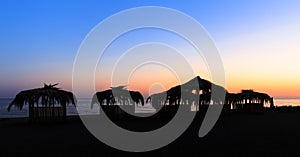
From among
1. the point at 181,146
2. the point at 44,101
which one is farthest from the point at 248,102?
the point at 181,146

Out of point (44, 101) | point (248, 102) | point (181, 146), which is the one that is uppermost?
point (44, 101)

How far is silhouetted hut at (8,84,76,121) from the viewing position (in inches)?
830

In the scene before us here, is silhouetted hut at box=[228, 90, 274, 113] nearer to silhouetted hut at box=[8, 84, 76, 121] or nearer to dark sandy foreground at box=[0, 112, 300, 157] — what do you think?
silhouetted hut at box=[8, 84, 76, 121]

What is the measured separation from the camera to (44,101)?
2158 centimetres

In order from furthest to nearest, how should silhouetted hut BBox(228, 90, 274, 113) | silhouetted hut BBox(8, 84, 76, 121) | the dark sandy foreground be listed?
1. silhouetted hut BBox(228, 90, 274, 113)
2. silhouetted hut BBox(8, 84, 76, 121)
3. the dark sandy foreground

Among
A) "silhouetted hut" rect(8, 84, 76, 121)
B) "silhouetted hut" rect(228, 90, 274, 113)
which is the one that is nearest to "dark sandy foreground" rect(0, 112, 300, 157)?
"silhouetted hut" rect(8, 84, 76, 121)

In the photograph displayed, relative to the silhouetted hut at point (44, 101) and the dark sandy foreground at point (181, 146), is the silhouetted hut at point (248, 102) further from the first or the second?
the dark sandy foreground at point (181, 146)

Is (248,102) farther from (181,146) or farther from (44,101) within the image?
(181,146)

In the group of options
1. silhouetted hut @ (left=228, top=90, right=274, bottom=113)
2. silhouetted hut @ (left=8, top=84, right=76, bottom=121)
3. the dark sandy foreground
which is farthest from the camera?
silhouetted hut @ (left=228, top=90, right=274, bottom=113)

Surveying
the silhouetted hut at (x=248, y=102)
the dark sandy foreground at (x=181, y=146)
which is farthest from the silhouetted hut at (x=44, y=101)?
the silhouetted hut at (x=248, y=102)

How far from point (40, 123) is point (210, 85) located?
39.1 ft

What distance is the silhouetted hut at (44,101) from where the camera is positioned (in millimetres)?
21078

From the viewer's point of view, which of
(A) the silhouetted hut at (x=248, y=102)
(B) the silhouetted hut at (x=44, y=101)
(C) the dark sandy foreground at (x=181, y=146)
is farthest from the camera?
(A) the silhouetted hut at (x=248, y=102)

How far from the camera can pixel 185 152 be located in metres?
10.4
